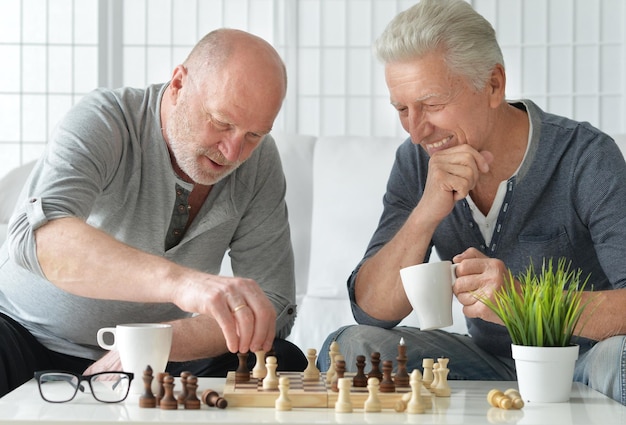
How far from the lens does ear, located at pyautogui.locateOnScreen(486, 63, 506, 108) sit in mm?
2021

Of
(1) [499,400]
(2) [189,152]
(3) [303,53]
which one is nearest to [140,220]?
(2) [189,152]

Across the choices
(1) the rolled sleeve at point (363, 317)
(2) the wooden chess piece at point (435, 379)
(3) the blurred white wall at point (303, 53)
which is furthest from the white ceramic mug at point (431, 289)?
(3) the blurred white wall at point (303, 53)

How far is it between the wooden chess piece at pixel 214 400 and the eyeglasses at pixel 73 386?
127 millimetres

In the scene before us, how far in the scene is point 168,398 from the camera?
132 centimetres

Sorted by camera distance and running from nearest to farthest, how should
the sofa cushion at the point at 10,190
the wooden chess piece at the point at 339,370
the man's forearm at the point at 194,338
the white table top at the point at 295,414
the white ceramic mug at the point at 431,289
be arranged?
the white table top at the point at 295,414, the wooden chess piece at the point at 339,370, the white ceramic mug at the point at 431,289, the man's forearm at the point at 194,338, the sofa cushion at the point at 10,190

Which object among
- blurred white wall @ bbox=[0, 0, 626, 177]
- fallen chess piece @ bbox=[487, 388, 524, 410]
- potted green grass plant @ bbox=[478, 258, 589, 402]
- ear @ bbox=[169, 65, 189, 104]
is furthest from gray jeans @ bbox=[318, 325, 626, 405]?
blurred white wall @ bbox=[0, 0, 626, 177]

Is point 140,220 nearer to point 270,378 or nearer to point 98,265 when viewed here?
point 98,265

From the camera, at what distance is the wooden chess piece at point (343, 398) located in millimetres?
1314

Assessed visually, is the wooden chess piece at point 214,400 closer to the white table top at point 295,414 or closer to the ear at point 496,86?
the white table top at point 295,414

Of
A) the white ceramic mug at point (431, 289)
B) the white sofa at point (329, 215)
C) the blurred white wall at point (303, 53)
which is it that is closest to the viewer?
the white ceramic mug at point (431, 289)

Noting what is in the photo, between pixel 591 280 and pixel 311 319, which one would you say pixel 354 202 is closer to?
pixel 311 319

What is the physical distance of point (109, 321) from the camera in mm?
2018

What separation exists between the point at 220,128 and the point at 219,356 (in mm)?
491

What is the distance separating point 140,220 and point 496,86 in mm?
867
